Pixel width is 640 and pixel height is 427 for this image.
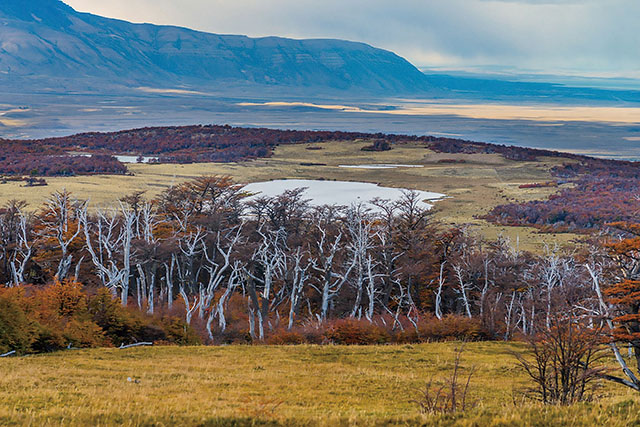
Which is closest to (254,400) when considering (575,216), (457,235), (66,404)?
(66,404)

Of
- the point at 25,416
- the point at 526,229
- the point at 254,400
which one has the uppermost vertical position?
the point at 25,416

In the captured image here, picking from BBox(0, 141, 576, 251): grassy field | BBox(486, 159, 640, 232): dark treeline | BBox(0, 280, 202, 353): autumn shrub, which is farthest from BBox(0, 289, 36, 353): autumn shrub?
BBox(486, 159, 640, 232): dark treeline

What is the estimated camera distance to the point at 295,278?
34.2 metres

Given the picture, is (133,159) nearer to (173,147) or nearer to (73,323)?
(173,147)

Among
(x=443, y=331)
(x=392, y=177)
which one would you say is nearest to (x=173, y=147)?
(x=392, y=177)

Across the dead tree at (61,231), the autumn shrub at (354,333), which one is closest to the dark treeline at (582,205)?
the autumn shrub at (354,333)

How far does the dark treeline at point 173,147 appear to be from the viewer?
101 metres

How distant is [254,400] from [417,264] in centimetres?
2402

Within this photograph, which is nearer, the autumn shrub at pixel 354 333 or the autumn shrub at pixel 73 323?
the autumn shrub at pixel 73 323

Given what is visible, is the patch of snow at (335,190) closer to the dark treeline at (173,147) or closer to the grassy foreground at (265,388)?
the dark treeline at (173,147)

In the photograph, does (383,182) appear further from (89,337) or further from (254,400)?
(254,400)

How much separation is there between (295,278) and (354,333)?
450cm

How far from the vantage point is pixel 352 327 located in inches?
1256

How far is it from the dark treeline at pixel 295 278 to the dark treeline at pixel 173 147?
52.9m
